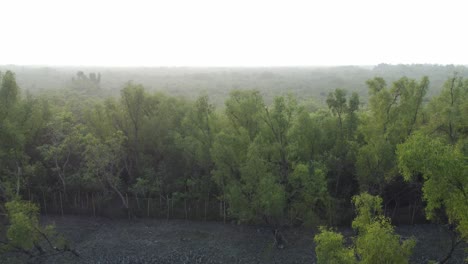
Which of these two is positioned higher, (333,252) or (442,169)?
(442,169)

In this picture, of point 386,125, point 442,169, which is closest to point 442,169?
point 442,169

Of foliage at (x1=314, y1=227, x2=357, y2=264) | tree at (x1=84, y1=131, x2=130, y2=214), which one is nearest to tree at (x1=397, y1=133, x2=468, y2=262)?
foliage at (x1=314, y1=227, x2=357, y2=264)

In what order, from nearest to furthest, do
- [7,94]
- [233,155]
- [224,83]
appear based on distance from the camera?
[233,155]
[7,94]
[224,83]

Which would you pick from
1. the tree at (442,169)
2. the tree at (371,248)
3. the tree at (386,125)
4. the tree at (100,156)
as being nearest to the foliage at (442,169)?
the tree at (442,169)

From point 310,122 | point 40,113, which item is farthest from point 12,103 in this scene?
point 310,122

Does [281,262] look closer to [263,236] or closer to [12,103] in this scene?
[263,236]

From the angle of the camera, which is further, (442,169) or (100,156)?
(100,156)

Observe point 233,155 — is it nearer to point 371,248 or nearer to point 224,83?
point 371,248

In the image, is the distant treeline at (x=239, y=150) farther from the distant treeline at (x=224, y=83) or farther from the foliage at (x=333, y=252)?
the distant treeline at (x=224, y=83)
